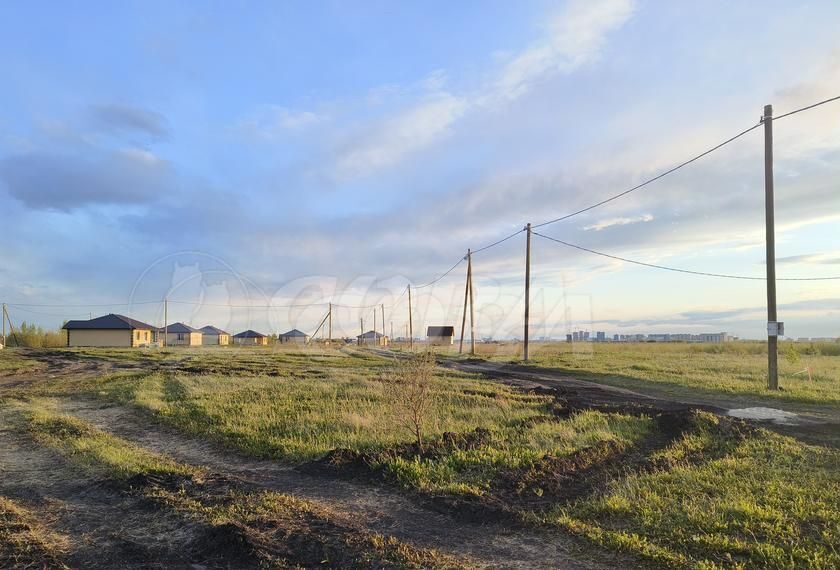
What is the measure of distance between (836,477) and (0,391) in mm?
21364

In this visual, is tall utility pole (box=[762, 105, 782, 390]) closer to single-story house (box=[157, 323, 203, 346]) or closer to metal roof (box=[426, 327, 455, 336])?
metal roof (box=[426, 327, 455, 336])

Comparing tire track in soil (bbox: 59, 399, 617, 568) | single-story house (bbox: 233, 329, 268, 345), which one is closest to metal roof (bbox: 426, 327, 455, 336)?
single-story house (bbox: 233, 329, 268, 345)

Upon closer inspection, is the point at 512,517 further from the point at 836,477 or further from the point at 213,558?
the point at 836,477

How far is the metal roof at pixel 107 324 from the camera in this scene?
6406 cm

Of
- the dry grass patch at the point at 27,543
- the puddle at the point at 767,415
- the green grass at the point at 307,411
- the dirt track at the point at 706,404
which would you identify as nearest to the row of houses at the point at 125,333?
the dirt track at the point at 706,404

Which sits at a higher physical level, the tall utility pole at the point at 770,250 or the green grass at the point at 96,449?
the tall utility pole at the point at 770,250

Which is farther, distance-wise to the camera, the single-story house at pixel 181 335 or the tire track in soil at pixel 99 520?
the single-story house at pixel 181 335

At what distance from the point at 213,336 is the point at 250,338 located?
889 centimetres

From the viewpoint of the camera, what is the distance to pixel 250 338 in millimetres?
101312

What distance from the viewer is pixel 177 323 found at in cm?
9100

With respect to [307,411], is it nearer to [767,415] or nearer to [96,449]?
[96,449]

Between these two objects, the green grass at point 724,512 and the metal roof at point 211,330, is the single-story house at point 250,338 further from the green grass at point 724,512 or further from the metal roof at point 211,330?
the green grass at point 724,512

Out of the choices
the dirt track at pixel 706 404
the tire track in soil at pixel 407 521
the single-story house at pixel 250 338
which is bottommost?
the single-story house at pixel 250 338

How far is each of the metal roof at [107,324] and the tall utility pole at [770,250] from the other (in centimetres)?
6612
